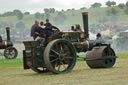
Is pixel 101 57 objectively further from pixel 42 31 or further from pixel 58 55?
pixel 42 31

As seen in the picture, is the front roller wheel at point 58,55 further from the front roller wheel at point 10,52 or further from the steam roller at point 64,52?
the front roller wheel at point 10,52

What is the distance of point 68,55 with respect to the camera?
579 inches

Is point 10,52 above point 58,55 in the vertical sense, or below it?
below

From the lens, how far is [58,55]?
1428cm

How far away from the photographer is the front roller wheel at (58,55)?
45.2 ft

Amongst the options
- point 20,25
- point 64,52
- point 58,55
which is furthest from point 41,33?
point 20,25

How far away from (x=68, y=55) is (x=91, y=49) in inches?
66.5

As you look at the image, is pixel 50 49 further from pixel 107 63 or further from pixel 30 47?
pixel 107 63

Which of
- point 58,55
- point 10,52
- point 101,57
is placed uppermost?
point 58,55

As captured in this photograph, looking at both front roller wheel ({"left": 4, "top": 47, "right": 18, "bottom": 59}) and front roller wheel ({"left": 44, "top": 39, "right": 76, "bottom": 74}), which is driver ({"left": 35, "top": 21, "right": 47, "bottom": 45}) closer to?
front roller wheel ({"left": 44, "top": 39, "right": 76, "bottom": 74})

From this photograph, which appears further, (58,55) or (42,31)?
(42,31)

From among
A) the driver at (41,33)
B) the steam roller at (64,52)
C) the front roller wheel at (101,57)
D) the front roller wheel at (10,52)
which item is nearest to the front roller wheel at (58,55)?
the steam roller at (64,52)

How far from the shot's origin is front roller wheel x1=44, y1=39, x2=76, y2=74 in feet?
45.2

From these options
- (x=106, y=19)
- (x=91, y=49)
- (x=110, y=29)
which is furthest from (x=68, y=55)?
(x=106, y=19)
